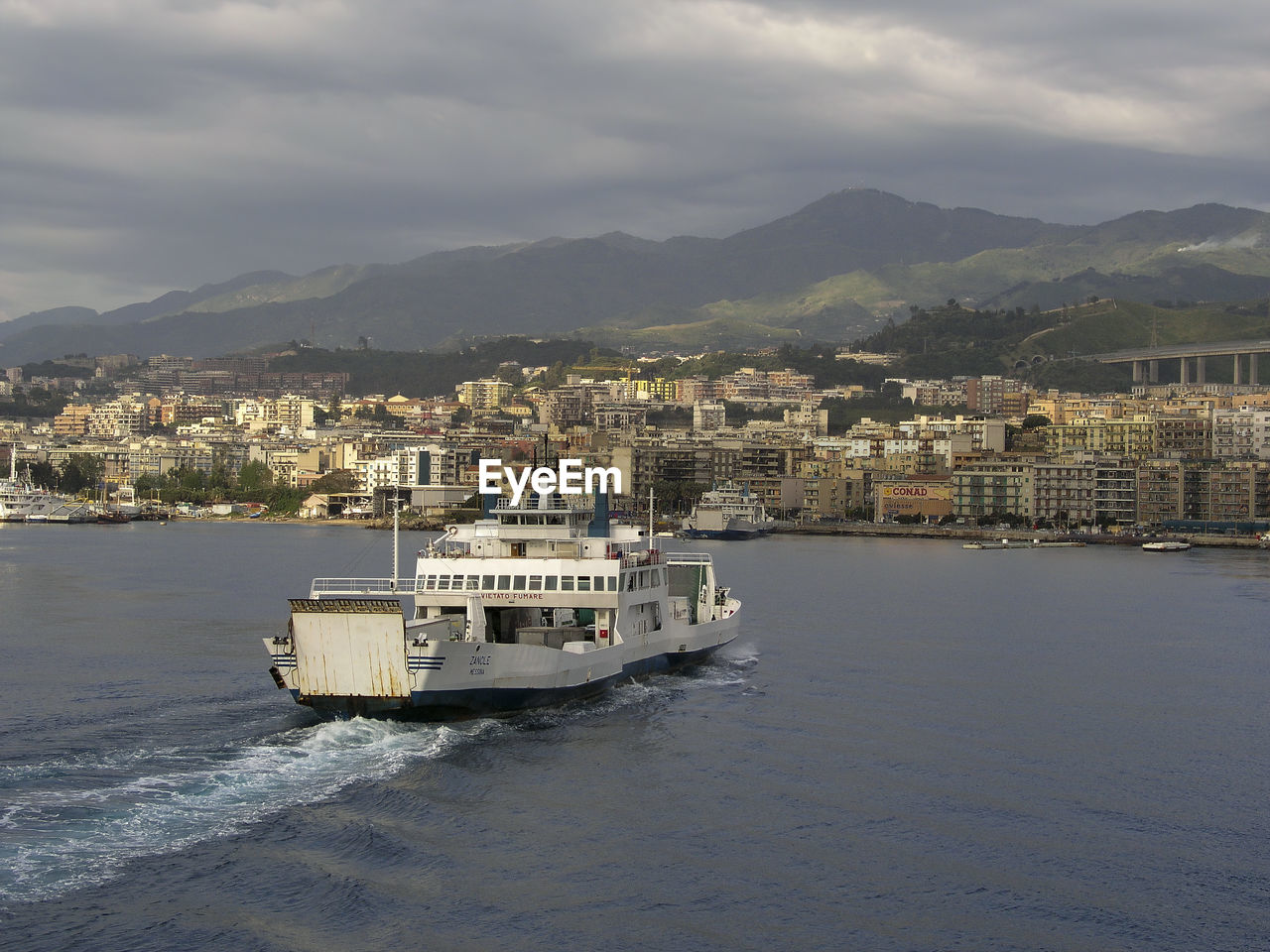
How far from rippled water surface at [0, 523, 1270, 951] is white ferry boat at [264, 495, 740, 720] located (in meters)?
0.65

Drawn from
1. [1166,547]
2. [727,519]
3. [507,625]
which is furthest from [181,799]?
[727,519]

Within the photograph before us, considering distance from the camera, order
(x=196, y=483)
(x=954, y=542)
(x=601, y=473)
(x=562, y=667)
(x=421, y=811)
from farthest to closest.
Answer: (x=196, y=483)
(x=954, y=542)
(x=601, y=473)
(x=562, y=667)
(x=421, y=811)

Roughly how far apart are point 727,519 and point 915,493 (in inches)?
805

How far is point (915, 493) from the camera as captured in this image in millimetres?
126188

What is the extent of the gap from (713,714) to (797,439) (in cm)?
13278

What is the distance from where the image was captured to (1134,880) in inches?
766

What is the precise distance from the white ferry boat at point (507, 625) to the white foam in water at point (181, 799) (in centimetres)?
80

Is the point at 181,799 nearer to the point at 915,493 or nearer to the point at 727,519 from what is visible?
the point at 727,519

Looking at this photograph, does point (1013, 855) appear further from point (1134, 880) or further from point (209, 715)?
point (209, 715)

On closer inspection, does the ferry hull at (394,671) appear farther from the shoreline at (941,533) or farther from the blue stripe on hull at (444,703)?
the shoreline at (941,533)

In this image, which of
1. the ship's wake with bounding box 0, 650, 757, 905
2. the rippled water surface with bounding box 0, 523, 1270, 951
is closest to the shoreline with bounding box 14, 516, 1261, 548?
the rippled water surface with bounding box 0, 523, 1270, 951

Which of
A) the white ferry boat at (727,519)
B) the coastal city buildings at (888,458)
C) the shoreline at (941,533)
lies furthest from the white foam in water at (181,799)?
the white ferry boat at (727,519)

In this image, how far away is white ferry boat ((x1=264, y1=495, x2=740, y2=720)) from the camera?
998 inches

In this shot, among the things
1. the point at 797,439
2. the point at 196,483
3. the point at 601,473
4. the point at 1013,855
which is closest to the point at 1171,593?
the point at 601,473
